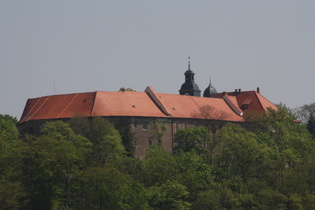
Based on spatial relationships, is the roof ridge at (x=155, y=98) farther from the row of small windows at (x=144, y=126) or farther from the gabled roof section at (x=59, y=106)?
the gabled roof section at (x=59, y=106)

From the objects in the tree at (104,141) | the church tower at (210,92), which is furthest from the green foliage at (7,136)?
the church tower at (210,92)

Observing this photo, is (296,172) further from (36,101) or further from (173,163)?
(36,101)

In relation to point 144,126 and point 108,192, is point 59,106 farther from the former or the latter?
point 108,192

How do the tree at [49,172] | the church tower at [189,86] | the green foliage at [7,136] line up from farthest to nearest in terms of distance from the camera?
the church tower at [189,86] < the green foliage at [7,136] < the tree at [49,172]

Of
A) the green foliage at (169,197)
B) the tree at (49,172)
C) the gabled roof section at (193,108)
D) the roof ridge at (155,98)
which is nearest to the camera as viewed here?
the tree at (49,172)

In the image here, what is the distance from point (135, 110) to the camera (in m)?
96.1

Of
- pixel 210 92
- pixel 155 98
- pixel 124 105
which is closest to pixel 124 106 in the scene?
pixel 124 105

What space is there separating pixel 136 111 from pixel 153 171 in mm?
17010

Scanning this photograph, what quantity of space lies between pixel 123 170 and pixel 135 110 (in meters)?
15.0

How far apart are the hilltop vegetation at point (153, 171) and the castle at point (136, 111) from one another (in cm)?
271

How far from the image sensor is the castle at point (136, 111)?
94.8 m

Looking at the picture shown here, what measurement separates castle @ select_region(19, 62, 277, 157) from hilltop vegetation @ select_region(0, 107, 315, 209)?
2.71 m

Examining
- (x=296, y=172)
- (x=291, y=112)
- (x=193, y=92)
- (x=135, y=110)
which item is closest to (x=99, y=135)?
(x=135, y=110)

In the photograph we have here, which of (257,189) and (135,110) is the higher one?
(135,110)
